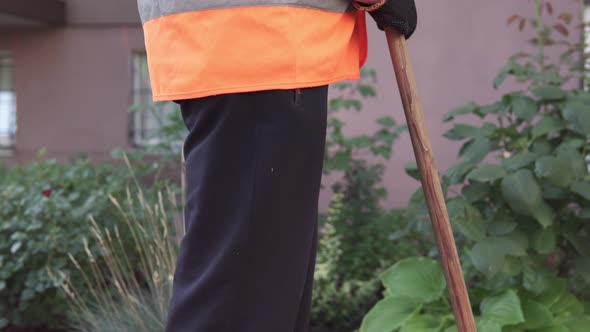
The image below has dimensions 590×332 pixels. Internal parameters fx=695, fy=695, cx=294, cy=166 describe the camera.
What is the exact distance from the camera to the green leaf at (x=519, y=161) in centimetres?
268

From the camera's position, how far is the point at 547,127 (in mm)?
2846

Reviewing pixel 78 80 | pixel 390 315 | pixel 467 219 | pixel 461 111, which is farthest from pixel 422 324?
pixel 78 80

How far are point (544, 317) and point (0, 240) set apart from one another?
8.74ft

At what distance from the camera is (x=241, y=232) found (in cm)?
134

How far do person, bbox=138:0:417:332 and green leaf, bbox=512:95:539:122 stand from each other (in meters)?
1.68

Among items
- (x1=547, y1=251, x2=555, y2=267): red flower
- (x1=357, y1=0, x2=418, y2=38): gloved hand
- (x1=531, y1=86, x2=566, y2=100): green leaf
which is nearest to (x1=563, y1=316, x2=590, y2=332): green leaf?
(x1=547, y1=251, x2=555, y2=267): red flower

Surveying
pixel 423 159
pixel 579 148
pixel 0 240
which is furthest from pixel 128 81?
pixel 423 159

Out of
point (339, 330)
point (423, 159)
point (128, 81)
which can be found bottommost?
point (339, 330)

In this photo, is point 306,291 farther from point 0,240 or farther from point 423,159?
point 0,240

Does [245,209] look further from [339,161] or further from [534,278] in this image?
[339,161]

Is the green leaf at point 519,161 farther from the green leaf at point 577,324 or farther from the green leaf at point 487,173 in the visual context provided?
the green leaf at point 577,324

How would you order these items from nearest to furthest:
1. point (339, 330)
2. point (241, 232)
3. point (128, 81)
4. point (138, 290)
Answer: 1. point (241, 232)
2. point (138, 290)
3. point (339, 330)
4. point (128, 81)

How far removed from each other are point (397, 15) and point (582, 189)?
1.40 meters

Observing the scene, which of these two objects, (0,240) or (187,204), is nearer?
(187,204)
